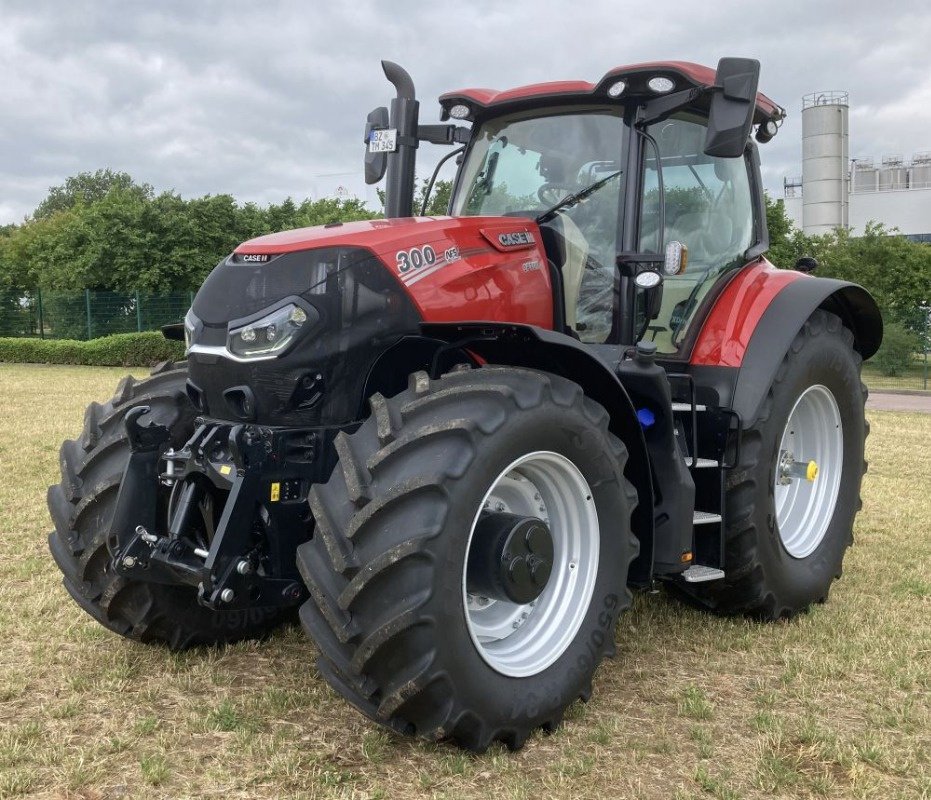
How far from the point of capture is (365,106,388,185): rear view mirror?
4.57 meters

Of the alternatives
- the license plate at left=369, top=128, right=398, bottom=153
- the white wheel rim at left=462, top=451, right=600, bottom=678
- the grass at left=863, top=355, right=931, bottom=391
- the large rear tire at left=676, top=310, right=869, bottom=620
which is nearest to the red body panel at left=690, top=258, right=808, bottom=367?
the large rear tire at left=676, top=310, right=869, bottom=620

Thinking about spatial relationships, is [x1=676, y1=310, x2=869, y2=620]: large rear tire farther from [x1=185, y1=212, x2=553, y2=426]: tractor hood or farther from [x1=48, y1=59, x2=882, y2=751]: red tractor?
[x1=185, y1=212, x2=553, y2=426]: tractor hood

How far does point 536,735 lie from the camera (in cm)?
317

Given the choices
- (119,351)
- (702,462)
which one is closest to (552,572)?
(702,462)

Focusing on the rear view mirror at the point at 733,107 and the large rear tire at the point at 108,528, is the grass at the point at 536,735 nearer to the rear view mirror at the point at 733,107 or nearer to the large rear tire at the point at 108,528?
the large rear tire at the point at 108,528

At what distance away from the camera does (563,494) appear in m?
3.38

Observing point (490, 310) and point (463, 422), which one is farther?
point (490, 310)

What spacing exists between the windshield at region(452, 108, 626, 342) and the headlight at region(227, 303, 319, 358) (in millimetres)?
1306

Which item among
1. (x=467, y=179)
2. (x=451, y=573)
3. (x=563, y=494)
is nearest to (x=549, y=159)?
(x=467, y=179)

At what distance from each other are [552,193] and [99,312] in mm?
25646

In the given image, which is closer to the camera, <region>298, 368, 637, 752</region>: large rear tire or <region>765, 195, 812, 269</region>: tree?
<region>298, 368, 637, 752</region>: large rear tire

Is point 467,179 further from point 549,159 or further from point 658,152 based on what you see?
point 658,152

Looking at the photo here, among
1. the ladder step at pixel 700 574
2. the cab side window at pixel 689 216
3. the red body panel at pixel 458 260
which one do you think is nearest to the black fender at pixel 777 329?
the cab side window at pixel 689 216

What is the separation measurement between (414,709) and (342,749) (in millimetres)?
409
